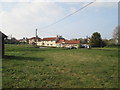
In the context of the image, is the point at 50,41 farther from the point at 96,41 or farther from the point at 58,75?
the point at 58,75

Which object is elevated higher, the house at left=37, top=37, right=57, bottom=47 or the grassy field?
the house at left=37, top=37, right=57, bottom=47

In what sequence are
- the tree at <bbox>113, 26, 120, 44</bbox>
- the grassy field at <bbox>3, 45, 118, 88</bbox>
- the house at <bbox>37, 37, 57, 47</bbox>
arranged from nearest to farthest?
the grassy field at <bbox>3, 45, 118, 88</bbox> < the tree at <bbox>113, 26, 120, 44</bbox> < the house at <bbox>37, 37, 57, 47</bbox>

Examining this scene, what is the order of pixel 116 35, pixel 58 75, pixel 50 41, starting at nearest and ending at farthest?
1. pixel 58 75
2. pixel 116 35
3. pixel 50 41

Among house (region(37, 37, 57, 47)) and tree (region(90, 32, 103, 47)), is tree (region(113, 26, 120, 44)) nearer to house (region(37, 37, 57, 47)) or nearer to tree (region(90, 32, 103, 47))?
tree (region(90, 32, 103, 47))

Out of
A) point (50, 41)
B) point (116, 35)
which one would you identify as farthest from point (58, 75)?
point (50, 41)

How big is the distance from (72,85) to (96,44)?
218 ft

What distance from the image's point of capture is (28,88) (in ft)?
18.7

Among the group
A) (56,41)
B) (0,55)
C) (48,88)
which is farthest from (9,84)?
(56,41)

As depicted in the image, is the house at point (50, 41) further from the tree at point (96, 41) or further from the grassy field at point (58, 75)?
the grassy field at point (58, 75)

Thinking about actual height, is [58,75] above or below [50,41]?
below

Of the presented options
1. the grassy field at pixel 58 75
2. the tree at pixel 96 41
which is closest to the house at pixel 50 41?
the tree at pixel 96 41

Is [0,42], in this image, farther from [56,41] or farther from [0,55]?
[56,41]

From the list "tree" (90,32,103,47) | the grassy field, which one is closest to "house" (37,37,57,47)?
"tree" (90,32,103,47)

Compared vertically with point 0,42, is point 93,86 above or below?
below
